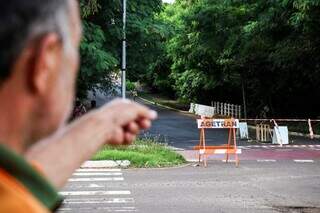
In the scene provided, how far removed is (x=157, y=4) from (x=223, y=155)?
18.6ft

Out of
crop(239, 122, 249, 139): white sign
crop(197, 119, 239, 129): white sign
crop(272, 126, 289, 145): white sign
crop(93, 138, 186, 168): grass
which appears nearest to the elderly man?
crop(93, 138, 186, 168): grass

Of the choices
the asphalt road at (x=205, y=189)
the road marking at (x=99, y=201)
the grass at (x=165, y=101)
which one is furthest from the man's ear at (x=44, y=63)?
the grass at (x=165, y=101)

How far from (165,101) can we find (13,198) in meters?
65.3

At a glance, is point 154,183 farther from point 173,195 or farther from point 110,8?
point 110,8

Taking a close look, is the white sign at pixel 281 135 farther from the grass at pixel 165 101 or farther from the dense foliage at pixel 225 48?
the grass at pixel 165 101

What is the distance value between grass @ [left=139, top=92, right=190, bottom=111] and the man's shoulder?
5512 centimetres

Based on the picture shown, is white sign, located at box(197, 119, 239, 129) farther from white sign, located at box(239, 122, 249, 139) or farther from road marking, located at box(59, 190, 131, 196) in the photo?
white sign, located at box(239, 122, 249, 139)

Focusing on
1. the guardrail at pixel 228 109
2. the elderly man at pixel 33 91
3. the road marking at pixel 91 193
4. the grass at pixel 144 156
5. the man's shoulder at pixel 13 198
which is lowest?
the road marking at pixel 91 193

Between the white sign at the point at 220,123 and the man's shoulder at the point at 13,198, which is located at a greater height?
the white sign at the point at 220,123

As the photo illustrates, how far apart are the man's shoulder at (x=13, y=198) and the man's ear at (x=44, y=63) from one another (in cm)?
16

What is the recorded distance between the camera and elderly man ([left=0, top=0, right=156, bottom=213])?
87 cm

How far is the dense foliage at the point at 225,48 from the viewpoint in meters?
20.9

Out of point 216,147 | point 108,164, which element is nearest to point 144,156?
point 108,164

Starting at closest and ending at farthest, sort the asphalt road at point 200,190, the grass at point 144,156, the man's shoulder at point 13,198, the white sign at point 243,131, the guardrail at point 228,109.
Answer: the man's shoulder at point 13,198, the asphalt road at point 200,190, the grass at point 144,156, the white sign at point 243,131, the guardrail at point 228,109
